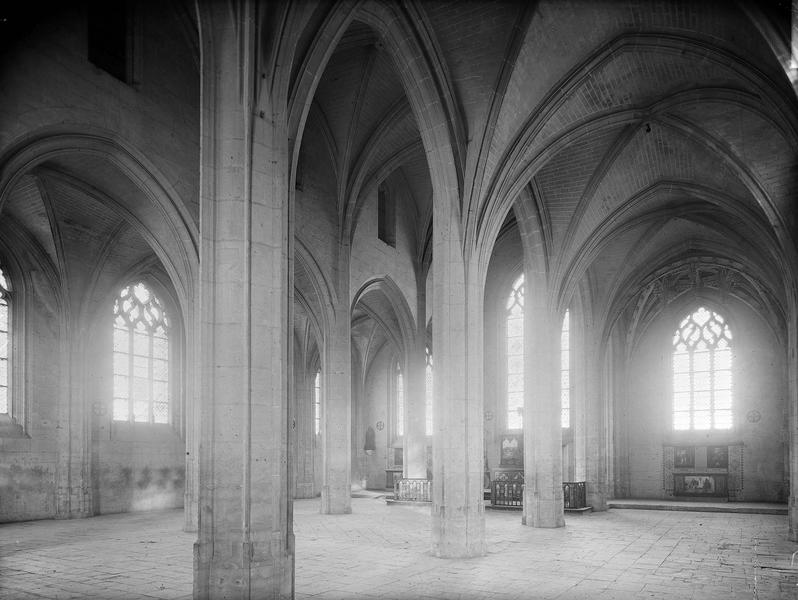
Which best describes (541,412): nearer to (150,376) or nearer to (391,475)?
(150,376)

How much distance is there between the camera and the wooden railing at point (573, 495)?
21.1 meters

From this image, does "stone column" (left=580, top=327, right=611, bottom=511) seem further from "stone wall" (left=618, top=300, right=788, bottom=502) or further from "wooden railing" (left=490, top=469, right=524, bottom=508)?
"stone wall" (left=618, top=300, right=788, bottom=502)

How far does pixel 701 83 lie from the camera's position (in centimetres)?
1518

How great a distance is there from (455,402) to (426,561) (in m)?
2.73

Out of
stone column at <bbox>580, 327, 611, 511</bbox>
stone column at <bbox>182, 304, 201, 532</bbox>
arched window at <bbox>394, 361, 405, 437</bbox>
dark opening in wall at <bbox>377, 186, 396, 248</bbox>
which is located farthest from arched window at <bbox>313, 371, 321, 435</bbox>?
stone column at <bbox>182, 304, 201, 532</bbox>

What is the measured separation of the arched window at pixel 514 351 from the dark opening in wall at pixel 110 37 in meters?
17.1

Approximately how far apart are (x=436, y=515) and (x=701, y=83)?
10.3 metres

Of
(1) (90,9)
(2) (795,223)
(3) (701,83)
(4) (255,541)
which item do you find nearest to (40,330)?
(1) (90,9)

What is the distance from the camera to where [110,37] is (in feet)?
44.8

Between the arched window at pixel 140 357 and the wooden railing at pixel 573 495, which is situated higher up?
the arched window at pixel 140 357

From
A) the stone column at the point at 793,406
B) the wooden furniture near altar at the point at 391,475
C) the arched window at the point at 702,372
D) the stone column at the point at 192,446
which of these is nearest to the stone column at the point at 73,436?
the stone column at the point at 192,446

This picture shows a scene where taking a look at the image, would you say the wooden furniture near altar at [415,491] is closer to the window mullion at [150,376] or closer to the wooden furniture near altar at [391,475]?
the window mullion at [150,376]

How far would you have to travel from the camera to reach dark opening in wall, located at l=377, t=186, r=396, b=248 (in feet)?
75.6

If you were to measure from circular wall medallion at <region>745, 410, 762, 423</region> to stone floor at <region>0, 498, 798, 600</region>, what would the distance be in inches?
378
